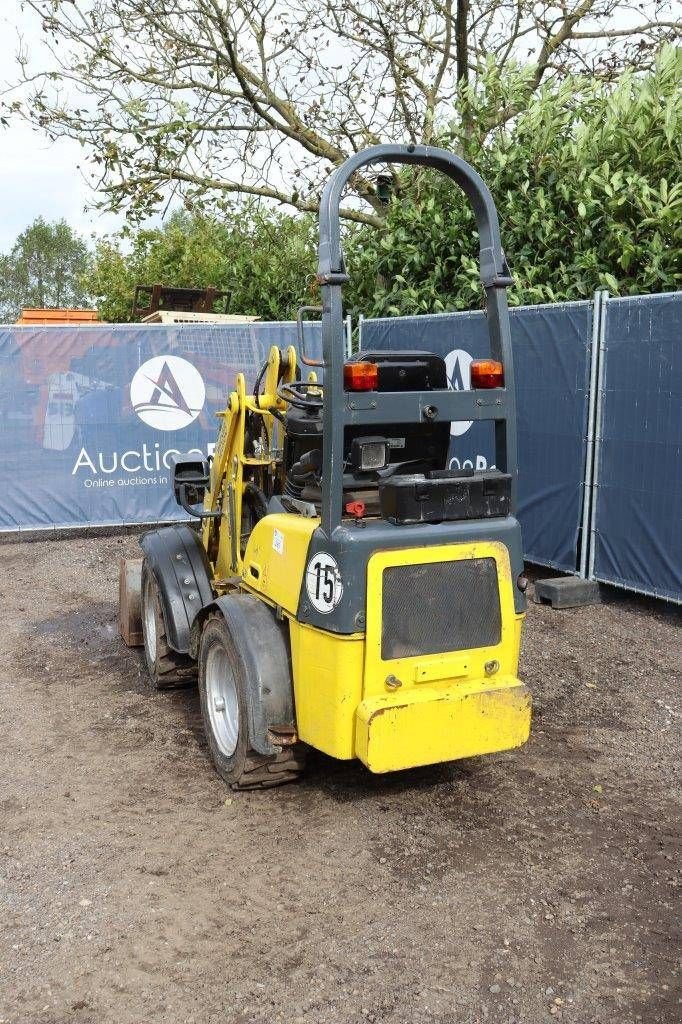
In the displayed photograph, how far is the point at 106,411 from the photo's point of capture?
10508mm

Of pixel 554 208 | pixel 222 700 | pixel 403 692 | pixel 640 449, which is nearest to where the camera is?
pixel 403 692

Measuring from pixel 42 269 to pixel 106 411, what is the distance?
54230 millimetres

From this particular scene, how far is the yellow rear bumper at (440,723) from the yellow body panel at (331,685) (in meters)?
0.05

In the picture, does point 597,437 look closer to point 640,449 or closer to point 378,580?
point 640,449

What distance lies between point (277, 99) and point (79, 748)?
1175cm

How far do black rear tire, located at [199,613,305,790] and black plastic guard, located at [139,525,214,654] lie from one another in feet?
1.69

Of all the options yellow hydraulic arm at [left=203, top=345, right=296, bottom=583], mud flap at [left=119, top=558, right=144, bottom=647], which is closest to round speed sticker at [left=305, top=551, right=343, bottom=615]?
yellow hydraulic arm at [left=203, top=345, right=296, bottom=583]

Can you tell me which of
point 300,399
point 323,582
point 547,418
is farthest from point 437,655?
point 547,418

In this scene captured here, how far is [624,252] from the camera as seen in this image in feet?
29.8

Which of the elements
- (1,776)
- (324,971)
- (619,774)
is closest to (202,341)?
(1,776)

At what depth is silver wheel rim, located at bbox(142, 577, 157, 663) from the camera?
6.13m

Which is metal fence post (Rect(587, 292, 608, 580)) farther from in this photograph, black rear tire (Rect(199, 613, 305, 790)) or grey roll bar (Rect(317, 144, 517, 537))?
black rear tire (Rect(199, 613, 305, 790))

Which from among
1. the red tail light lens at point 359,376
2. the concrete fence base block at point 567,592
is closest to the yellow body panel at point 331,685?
the red tail light lens at point 359,376

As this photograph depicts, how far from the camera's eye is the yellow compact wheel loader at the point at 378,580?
3980mm
